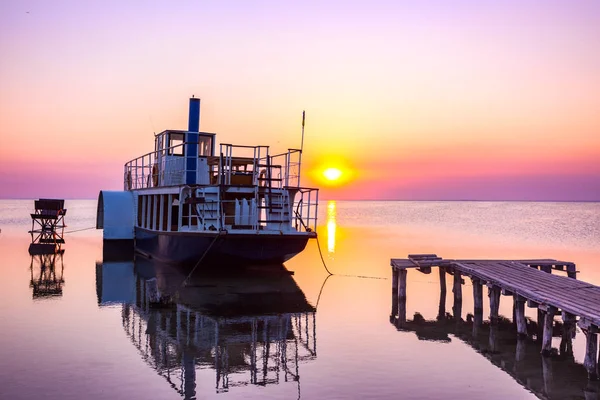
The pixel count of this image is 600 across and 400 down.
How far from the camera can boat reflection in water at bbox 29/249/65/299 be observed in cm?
2108

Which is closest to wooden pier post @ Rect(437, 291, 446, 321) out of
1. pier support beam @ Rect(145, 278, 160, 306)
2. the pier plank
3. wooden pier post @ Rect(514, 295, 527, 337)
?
→ the pier plank

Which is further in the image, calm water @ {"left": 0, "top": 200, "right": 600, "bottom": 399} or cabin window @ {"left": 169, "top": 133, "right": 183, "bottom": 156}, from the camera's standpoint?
cabin window @ {"left": 169, "top": 133, "right": 183, "bottom": 156}

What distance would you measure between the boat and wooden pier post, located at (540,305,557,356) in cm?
1147

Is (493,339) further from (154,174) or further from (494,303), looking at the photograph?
(154,174)

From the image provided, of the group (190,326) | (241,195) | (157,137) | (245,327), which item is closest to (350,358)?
(245,327)

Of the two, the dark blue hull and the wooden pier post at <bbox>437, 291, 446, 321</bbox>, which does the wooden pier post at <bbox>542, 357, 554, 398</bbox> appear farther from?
the dark blue hull

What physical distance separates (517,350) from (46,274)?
21.1 metres

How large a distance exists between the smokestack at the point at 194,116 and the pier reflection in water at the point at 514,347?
15010 mm

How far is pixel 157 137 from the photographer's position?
98.2 feet

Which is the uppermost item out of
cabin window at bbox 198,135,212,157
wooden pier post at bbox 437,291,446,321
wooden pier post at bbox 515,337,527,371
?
cabin window at bbox 198,135,212,157

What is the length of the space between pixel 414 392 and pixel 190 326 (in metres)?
7.24

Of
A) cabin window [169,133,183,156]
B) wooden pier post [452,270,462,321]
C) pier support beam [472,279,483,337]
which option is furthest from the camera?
cabin window [169,133,183,156]

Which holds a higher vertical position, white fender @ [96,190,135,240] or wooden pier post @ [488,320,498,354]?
white fender @ [96,190,135,240]

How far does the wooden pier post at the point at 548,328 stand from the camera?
41.4 ft
